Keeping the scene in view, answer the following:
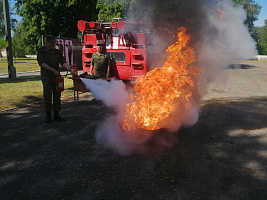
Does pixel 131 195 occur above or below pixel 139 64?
below

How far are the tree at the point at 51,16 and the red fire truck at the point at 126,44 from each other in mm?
15927

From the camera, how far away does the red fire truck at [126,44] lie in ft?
25.3

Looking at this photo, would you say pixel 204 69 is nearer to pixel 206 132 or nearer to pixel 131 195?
pixel 206 132

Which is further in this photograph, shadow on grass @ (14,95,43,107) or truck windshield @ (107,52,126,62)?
truck windshield @ (107,52,126,62)

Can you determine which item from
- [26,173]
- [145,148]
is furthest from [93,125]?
[26,173]

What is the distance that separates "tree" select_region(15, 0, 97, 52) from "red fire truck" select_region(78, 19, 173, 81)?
15.9m

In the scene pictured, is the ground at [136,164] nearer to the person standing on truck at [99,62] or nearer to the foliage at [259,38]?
the person standing on truck at [99,62]

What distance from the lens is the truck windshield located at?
8203 millimetres

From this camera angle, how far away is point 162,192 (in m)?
2.83

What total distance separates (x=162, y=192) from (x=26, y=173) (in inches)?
80.9

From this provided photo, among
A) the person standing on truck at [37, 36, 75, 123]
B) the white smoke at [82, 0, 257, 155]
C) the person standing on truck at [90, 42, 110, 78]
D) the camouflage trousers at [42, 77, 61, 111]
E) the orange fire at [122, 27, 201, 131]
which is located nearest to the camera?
the orange fire at [122, 27, 201, 131]

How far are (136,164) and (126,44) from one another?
544 cm

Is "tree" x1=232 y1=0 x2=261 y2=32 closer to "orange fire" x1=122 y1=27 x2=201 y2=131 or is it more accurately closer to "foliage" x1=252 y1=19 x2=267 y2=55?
"foliage" x1=252 y1=19 x2=267 y2=55

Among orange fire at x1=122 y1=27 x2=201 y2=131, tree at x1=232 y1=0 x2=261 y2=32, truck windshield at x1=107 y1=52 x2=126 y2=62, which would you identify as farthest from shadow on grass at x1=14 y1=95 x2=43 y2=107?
tree at x1=232 y1=0 x2=261 y2=32
